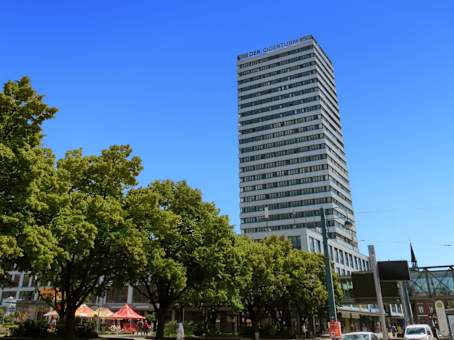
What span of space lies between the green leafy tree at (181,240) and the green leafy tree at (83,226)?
188cm

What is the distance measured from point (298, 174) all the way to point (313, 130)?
15677mm

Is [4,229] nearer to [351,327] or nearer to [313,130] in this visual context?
[351,327]

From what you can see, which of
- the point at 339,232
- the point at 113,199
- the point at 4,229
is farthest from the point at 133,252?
the point at 339,232

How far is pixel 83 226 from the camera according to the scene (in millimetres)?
22109

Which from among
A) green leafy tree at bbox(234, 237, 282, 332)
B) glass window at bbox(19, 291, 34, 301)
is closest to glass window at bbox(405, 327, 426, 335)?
green leafy tree at bbox(234, 237, 282, 332)

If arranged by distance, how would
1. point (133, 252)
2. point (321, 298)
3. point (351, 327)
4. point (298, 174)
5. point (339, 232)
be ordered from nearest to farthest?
1. point (133, 252)
2. point (321, 298)
3. point (351, 327)
4. point (339, 232)
5. point (298, 174)

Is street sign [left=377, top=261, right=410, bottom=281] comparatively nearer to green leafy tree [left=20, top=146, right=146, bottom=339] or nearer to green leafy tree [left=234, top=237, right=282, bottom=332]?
green leafy tree [left=20, top=146, right=146, bottom=339]

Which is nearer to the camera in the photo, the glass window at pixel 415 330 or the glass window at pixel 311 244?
the glass window at pixel 415 330

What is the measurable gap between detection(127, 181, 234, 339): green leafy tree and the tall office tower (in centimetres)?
9128

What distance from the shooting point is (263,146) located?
144000 millimetres

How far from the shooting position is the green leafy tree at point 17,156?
17.7 m

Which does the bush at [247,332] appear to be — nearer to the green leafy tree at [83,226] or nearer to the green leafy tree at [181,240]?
the green leafy tree at [181,240]

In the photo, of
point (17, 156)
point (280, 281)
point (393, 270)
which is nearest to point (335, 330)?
point (393, 270)

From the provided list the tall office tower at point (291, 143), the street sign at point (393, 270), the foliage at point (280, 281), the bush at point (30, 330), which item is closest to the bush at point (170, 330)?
the foliage at point (280, 281)
